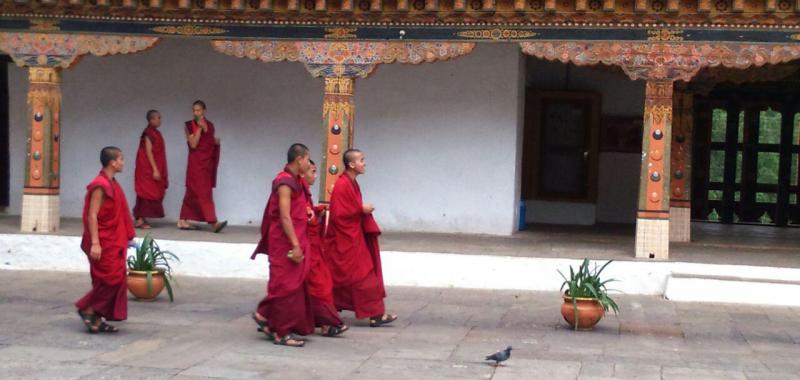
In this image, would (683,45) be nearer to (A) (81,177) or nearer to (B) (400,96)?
(B) (400,96)

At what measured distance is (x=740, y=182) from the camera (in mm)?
14836

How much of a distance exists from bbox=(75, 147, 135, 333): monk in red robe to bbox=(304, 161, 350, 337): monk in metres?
1.33

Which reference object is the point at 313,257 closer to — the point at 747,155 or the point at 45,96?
the point at 45,96

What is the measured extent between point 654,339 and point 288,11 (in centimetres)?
515

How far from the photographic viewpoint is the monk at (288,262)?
25.2 ft

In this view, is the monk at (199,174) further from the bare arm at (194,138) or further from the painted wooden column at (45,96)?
the painted wooden column at (45,96)

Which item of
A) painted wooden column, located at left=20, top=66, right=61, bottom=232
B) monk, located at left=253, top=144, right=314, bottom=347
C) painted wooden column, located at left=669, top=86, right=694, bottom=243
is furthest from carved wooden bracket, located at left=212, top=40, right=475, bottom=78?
monk, located at left=253, top=144, right=314, bottom=347

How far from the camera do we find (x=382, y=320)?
8.65 m

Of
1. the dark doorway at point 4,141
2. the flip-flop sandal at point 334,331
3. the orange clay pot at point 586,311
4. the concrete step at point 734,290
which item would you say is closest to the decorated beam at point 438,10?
the dark doorway at point 4,141

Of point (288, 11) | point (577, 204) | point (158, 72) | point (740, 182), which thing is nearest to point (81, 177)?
point (158, 72)

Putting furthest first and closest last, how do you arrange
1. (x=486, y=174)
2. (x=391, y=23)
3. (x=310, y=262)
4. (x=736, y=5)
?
(x=486, y=174), (x=391, y=23), (x=736, y=5), (x=310, y=262)

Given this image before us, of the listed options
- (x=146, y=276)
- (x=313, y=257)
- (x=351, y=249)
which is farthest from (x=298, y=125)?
(x=313, y=257)

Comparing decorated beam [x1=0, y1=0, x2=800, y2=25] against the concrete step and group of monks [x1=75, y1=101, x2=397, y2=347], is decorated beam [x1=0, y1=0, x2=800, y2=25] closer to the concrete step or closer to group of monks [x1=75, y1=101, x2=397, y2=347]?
the concrete step

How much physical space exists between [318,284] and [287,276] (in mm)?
436
